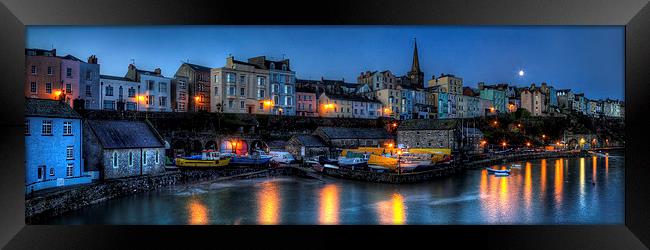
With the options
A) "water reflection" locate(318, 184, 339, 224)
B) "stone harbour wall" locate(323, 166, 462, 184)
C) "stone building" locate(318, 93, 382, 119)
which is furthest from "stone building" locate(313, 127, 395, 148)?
"water reflection" locate(318, 184, 339, 224)

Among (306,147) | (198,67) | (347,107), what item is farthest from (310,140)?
(198,67)

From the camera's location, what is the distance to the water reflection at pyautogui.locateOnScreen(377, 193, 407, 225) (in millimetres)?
6797

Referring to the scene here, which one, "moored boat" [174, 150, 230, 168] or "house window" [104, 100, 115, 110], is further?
"moored boat" [174, 150, 230, 168]

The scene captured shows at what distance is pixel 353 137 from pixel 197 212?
3.58 meters

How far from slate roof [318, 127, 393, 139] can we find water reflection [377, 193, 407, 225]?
167 centimetres

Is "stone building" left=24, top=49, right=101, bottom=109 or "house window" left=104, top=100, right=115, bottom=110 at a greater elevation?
"stone building" left=24, top=49, right=101, bottom=109

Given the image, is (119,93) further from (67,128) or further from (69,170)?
(69,170)

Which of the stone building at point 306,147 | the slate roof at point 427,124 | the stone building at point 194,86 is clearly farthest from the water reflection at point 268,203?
the slate roof at point 427,124

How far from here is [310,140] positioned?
8.72m

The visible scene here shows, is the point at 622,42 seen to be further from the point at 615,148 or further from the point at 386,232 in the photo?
the point at 386,232

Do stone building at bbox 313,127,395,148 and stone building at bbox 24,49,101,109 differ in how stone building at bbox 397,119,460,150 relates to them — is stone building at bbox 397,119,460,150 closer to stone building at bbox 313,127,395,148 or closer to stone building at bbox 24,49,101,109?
stone building at bbox 313,127,395,148

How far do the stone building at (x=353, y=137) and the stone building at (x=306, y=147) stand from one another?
0.39 feet

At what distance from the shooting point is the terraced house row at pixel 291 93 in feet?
24.6

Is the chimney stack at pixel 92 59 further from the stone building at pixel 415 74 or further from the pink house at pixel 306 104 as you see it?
the stone building at pixel 415 74
